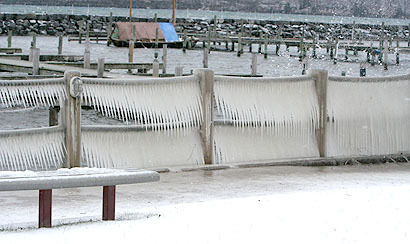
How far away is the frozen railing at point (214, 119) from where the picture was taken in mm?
9656

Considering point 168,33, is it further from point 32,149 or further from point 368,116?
point 32,149

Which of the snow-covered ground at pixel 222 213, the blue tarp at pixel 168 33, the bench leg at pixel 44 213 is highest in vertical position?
the blue tarp at pixel 168 33

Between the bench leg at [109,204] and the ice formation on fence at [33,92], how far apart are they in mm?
3223

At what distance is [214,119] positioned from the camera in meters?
10.8

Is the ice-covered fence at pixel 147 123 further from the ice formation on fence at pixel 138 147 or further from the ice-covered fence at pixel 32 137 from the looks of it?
the ice-covered fence at pixel 32 137

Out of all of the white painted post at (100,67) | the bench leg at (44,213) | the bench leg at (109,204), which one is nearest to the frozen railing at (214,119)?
the bench leg at (109,204)

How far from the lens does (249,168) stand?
1062 centimetres

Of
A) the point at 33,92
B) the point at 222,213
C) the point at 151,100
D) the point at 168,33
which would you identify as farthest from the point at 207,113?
the point at 168,33

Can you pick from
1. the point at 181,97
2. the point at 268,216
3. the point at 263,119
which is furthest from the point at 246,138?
the point at 268,216

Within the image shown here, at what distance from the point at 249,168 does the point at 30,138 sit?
2.82 meters

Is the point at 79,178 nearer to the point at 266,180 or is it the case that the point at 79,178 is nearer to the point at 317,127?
→ the point at 266,180

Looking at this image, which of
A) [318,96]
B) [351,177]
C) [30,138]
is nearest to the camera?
[30,138]

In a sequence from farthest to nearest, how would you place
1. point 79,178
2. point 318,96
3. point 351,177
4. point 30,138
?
point 318,96 < point 351,177 < point 30,138 < point 79,178

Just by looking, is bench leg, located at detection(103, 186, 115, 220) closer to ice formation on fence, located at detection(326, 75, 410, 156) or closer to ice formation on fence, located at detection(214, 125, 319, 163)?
ice formation on fence, located at detection(214, 125, 319, 163)
